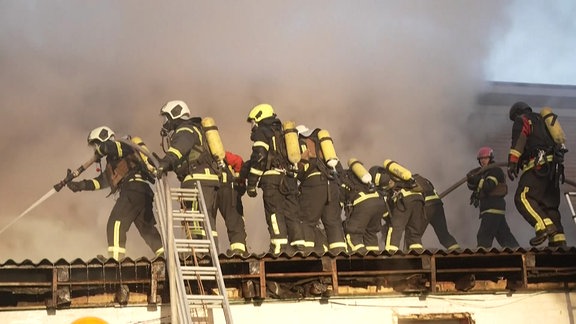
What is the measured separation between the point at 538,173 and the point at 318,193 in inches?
93.1

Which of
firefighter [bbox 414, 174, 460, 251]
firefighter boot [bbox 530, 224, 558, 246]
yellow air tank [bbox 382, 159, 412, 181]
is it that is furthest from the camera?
firefighter [bbox 414, 174, 460, 251]

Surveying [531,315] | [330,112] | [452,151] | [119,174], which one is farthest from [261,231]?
[531,315]

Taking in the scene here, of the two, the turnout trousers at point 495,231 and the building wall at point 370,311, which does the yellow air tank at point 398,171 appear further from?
the building wall at point 370,311

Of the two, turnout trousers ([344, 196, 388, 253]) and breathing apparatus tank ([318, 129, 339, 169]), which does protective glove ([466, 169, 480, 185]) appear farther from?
breathing apparatus tank ([318, 129, 339, 169])

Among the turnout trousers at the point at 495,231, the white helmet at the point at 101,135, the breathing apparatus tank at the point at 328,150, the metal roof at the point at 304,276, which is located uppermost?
the white helmet at the point at 101,135

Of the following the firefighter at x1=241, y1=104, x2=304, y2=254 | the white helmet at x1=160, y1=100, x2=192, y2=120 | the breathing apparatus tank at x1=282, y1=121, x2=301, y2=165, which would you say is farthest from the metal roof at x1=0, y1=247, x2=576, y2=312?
the white helmet at x1=160, y1=100, x2=192, y2=120

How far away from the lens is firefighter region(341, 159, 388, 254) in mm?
10727

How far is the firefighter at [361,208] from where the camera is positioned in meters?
10.7

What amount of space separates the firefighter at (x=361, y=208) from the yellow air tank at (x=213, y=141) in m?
1.58

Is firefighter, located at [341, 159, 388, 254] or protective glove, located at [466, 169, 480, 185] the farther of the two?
protective glove, located at [466, 169, 480, 185]

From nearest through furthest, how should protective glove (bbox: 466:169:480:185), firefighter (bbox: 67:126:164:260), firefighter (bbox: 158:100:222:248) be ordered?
firefighter (bbox: 158:100:222:248) < firefighter (bbox: 67:126:164:260) < protective glove (bbox: 466:169:480:185)

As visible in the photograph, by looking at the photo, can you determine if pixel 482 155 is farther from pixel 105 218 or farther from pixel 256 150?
pixel 105 218

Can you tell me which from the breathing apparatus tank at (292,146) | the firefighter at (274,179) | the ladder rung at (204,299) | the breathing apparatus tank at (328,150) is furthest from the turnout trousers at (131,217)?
the breathing apparatus tank at (328,150)

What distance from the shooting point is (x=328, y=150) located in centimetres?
1045
